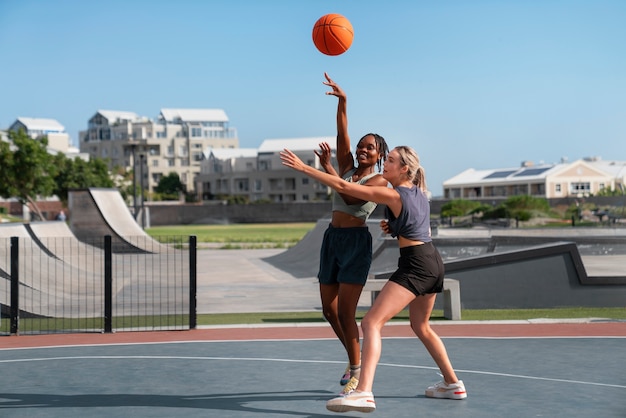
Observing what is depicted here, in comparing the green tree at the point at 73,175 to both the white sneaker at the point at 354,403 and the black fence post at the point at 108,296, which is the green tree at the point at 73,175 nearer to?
the black fence post at the point at 108,296

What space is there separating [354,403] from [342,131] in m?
2.56

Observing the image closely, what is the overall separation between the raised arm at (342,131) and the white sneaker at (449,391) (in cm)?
212

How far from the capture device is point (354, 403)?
6883mm

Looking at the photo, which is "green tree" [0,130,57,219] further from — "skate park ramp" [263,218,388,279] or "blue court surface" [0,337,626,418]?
"blue court surface" [0,337,626,418]

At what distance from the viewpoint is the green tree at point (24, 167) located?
7031 centimetres

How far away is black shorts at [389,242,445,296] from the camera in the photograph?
289 inches

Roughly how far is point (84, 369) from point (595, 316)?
9.23m

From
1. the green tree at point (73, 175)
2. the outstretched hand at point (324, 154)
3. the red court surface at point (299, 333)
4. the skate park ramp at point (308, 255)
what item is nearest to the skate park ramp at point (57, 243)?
the skate park ramp at point (308, 255)

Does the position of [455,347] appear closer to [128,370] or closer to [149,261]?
[128,370]

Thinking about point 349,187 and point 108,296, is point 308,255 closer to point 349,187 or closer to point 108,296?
point 108,296

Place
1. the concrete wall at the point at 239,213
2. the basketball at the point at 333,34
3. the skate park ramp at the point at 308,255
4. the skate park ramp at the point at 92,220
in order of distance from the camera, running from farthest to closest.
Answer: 1. the concrete wall at the point at 239,213
2. the skate park ramp at the point at 92,220
3. the skate park ramp at the point at 308,255
4. the basketball at the point at 333,34

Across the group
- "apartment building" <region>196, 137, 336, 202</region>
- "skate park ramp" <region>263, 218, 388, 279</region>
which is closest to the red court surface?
"skate park ramp" <region>263, 218, 388, 279</region>

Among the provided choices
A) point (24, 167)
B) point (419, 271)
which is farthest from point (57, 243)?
point (24, 167)

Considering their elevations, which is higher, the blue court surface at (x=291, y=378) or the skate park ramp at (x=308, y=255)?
the skate park ramp at (x=308, y=255)
